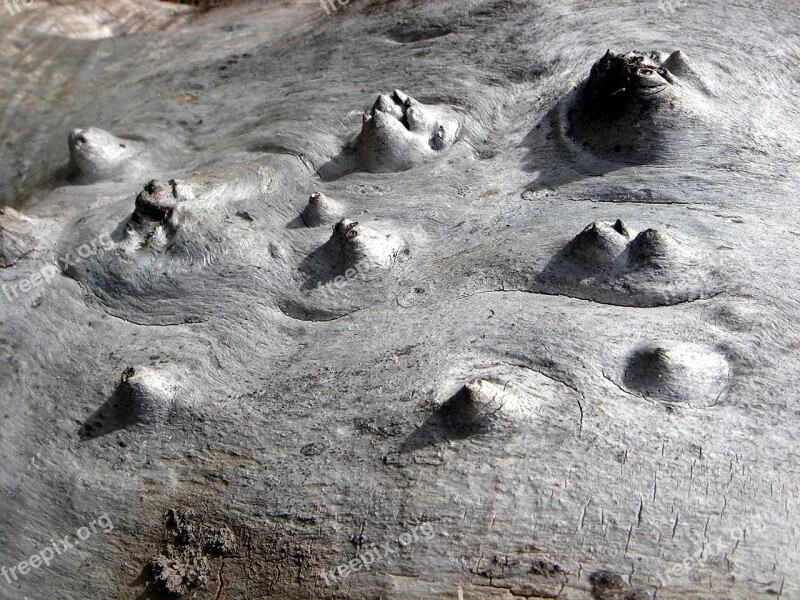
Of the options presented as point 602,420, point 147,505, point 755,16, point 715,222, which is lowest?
point 147,505

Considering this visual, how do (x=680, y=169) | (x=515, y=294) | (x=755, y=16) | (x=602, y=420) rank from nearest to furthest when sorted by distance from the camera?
(x=602, y=420), (x=515, y=294), (x=680, y=169), (x=755, y=16)

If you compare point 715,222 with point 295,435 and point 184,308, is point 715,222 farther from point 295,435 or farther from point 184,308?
point 184,308

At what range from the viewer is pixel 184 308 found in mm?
2172

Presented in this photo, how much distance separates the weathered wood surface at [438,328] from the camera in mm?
1525

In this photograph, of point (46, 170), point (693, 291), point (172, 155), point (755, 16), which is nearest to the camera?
point (693, 291)

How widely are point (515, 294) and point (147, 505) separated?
113cm

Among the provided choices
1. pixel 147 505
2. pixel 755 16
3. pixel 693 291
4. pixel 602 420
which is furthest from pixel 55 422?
pixel 755 16

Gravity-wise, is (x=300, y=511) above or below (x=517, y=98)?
below

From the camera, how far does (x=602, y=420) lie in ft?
5.25

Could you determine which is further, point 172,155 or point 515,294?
point 172,155

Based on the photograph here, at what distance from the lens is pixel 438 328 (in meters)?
1.89

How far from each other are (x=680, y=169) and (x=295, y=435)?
1366 millimetres

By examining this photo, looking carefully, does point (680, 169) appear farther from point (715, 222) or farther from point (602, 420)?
point (602, 420)

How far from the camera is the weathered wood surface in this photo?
153 centimetres
